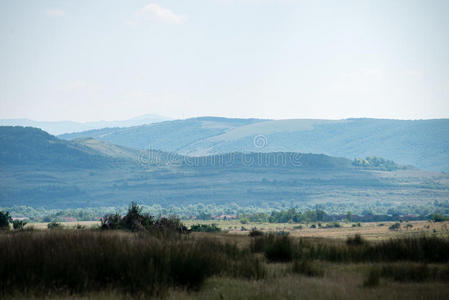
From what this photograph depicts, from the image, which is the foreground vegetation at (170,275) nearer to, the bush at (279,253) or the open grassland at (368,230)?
the bush at (279,253)

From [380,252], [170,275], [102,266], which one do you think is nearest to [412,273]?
[380,252]

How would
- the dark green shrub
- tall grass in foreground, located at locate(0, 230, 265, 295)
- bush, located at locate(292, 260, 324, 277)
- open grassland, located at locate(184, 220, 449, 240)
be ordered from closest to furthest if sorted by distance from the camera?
tall grass in foreground, located at locate(0, 230, 265, 295)
the dark green shrub
bush, located at locate(292, 260, 324, 277)
open grassland, located at locate(184, 220, 449, 240)

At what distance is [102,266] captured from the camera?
1139 centimetres

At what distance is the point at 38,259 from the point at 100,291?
4.90ft

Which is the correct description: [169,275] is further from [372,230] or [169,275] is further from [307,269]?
[372,230]

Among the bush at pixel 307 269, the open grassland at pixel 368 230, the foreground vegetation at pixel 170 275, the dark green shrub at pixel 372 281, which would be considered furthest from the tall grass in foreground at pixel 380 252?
the open grassland at pixel 368 230

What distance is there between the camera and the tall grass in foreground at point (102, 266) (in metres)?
10.6

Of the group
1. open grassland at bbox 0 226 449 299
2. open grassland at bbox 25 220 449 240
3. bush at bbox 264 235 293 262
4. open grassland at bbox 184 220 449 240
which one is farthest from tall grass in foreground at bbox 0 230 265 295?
open grassland at bbox 184 220 449 240

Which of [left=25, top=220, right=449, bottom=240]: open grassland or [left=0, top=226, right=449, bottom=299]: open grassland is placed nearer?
[left=0, top=226, right=449, bottom=299]: open grassland

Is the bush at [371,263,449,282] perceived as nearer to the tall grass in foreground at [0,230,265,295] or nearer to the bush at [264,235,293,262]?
the tall grass in foreground at [0,230,265,295]

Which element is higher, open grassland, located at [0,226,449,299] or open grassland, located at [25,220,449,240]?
open grassland, located at [0,226,449,299]

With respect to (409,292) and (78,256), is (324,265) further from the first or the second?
(78,256)

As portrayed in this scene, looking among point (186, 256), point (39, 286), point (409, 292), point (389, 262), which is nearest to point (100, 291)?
point (39, 286)

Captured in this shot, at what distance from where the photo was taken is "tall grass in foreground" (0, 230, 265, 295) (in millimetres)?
10617
